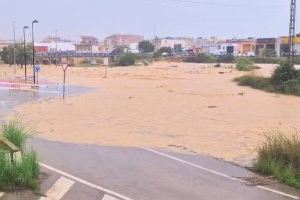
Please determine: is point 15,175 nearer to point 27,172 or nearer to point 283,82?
point 27,172

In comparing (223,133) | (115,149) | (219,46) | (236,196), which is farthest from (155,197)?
(219,46)

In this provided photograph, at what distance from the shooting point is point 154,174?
11.7 meters

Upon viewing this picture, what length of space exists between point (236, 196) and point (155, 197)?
4.42ft

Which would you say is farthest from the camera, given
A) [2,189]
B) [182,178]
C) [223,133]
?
[223,133]

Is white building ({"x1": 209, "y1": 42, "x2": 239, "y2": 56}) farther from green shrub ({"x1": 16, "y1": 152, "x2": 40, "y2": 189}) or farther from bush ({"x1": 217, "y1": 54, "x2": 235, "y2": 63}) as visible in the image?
green shrub ({"x1": 16, "y1": 152, "x2": 40, "y2": 189})

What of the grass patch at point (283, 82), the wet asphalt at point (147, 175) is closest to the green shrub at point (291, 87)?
the grass patch at point (283, 82)

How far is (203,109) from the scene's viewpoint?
31047 millimetres

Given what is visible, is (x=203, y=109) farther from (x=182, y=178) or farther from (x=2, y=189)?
(x=2, y=189)

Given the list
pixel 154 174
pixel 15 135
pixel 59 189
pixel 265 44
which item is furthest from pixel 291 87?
pixel 265 44

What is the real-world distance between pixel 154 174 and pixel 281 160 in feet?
8.21

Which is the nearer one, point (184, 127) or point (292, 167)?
point (292, 167)

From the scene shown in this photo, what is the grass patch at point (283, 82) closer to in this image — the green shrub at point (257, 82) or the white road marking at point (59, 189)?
the green shrub at point (257, 82)

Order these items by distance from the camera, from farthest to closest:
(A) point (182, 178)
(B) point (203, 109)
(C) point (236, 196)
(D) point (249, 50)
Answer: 1. (D) point (249, 50)
2. (B) point (203, 109)
3. (A) point (182, 178)
4. (C) point (236, 196)

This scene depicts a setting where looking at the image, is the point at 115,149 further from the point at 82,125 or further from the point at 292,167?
the point at 82,125
